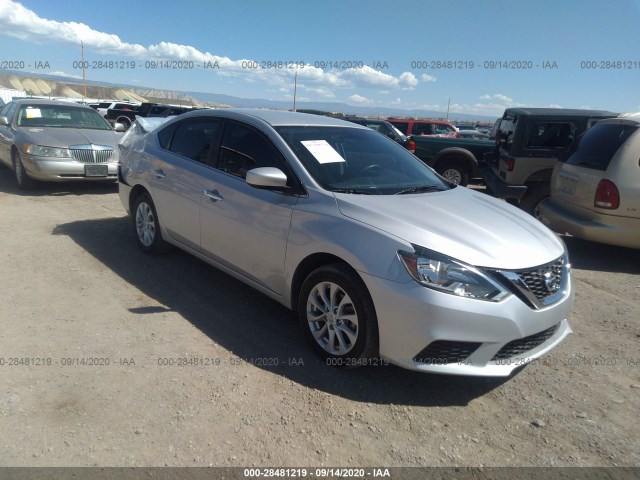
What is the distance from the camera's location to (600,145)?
6.16 metres

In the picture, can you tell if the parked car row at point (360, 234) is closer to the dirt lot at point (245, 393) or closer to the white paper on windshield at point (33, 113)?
the dirt lot at point (245, 393)

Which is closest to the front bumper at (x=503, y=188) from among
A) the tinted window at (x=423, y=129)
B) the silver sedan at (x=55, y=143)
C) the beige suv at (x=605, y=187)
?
the beige suv at (x=605, y=187)

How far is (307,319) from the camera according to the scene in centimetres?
357

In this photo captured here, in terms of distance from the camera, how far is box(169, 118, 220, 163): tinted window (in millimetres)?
4648

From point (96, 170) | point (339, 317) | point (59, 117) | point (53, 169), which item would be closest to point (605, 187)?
point (339, 317)

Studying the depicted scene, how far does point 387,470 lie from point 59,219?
6.23m

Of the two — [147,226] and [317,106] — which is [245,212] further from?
[317,106]

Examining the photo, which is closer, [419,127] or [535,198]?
[535,198]

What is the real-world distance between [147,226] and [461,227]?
11.8 feet

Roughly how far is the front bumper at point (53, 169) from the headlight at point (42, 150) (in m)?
0.08

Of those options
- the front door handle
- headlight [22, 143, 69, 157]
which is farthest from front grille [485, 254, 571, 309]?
headlight [22, 143, 69, 157]

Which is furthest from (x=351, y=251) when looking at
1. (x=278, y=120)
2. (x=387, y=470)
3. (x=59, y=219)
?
(x=59, y=219)

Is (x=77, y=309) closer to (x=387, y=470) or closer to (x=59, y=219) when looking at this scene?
(x=387, y=470)

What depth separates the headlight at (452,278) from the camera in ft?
9.52
